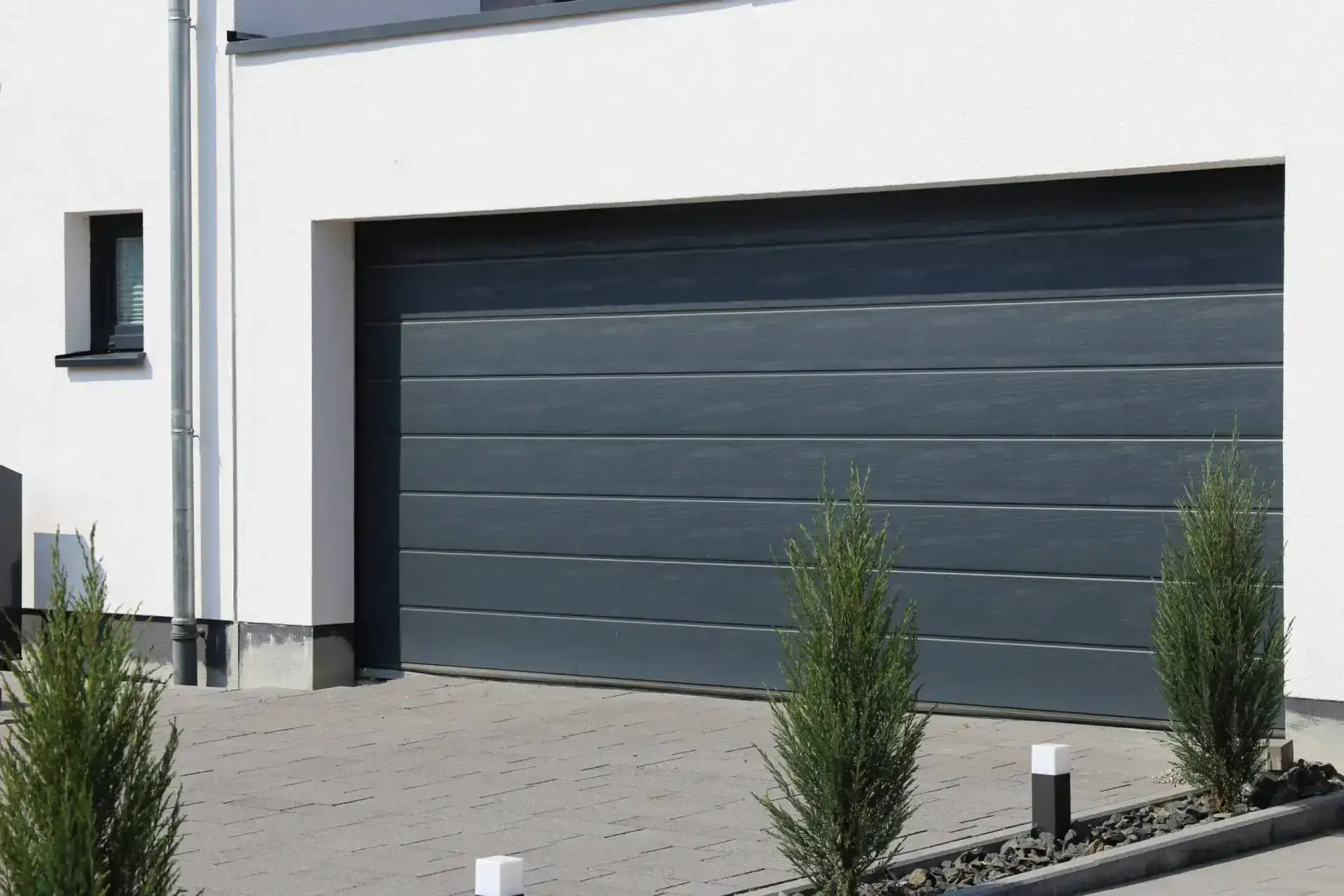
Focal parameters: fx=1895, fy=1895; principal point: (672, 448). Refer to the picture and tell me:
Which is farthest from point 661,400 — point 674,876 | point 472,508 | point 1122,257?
point 674,876

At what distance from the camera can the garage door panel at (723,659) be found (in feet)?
30.2

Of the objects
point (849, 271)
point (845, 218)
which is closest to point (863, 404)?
point (849, 271)

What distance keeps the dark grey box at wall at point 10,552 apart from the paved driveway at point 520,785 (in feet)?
4.07

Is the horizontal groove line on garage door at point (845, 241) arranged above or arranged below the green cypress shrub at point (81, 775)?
above

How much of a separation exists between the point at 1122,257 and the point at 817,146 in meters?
1.63

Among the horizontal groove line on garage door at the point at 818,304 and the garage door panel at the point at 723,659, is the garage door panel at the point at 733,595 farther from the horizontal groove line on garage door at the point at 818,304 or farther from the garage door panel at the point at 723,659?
the horizontal groove line on garage door at the point at 818,304

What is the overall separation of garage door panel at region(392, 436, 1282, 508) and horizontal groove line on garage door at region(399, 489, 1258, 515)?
0.05ft

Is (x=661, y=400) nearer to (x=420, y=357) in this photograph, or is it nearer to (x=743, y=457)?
(x=743, y=457)

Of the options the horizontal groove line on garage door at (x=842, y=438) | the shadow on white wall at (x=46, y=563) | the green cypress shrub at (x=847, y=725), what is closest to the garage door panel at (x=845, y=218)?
the horizontal groove line on garage door at (x=842, y=438)

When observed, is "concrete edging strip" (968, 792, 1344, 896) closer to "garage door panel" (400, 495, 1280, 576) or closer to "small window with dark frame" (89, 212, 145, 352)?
"garage door panel" (400, 495, 1280, 576)

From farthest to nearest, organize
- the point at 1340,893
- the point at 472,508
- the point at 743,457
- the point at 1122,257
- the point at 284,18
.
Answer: the point at 284,18
the point at 472,508
the point at 743,457
the point at 1122,257
the point at 1340,893

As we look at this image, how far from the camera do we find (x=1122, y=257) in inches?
360

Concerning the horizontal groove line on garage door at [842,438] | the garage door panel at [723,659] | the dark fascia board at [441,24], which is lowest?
the garage door panel at [723,659]

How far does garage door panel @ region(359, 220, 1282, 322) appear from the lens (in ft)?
29.3
